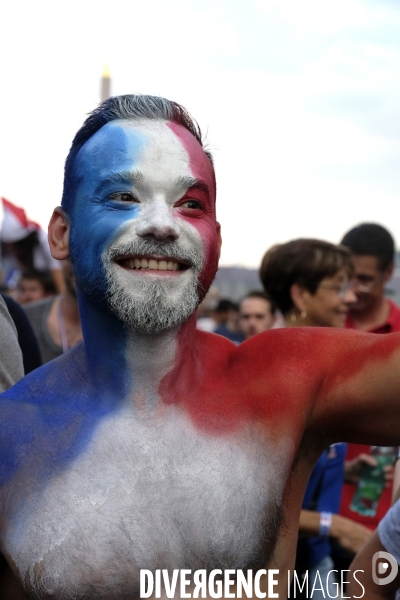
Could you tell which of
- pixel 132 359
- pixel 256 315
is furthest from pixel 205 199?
pixel 256 315

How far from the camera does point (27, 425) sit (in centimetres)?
218

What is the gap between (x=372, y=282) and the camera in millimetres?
4355

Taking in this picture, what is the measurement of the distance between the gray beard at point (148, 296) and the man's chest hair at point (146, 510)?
0.26 m

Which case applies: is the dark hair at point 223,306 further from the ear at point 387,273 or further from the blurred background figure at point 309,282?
the blurred background figure at point 309,282

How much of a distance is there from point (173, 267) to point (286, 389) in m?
0.41

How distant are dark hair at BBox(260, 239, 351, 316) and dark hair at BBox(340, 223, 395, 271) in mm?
693

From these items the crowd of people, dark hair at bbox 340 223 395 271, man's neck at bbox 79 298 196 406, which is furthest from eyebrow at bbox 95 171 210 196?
dark hair at bbox 340 223 395 271

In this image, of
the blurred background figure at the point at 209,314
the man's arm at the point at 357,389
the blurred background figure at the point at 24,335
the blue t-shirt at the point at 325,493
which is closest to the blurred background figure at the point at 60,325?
the blurred background figure at the point at 24,335

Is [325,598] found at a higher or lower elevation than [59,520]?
lower

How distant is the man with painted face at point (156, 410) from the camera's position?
2064 mm

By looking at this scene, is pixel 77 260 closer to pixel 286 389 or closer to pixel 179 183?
pixel 179 183

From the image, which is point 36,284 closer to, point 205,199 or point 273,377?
point 205,199

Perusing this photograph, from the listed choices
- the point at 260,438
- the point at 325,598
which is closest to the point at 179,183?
the point at 260,438

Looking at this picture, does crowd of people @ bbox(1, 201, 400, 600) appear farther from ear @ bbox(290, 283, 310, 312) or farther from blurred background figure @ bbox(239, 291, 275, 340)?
blurred background figure @ bbox(239, 291, 275, 340)
